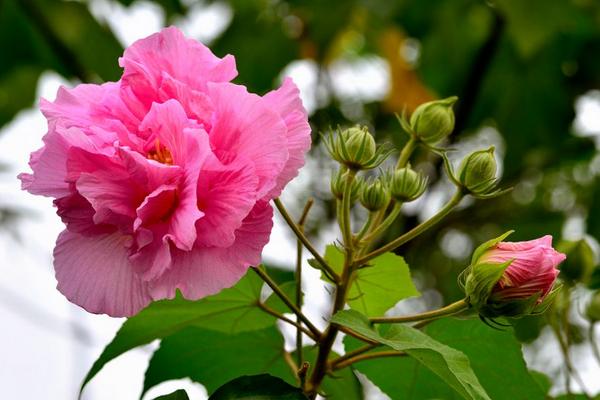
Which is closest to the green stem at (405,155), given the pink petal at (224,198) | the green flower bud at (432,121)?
the green flower bud at (432,121)

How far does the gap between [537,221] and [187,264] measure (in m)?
0.90

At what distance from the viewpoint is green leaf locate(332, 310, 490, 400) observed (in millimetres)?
396

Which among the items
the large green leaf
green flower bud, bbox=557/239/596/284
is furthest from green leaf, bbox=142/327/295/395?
green flower bud, bbox=557/239/596/284

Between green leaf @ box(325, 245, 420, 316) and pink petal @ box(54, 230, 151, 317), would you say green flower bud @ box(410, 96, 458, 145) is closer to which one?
green leaf @ box(325, 245, 420, 316)

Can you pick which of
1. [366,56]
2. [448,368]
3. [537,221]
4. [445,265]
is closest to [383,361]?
[448,368]

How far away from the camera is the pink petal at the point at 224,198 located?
0.39m

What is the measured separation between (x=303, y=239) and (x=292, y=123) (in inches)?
2.1

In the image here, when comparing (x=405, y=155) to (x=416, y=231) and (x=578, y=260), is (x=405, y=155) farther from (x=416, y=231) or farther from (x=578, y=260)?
(x=578, y=260)

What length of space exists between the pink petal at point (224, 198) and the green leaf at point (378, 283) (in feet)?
0.36

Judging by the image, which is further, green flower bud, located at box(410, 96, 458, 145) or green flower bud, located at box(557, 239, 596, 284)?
green flower bud, located at box(557, 239, 596, 284)

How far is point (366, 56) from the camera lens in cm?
163

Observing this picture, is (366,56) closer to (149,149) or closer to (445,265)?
(445,265)

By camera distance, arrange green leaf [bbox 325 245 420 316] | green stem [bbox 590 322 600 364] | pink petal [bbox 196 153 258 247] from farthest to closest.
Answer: green stem [bbox 590 322 600 364], green leaf [bbox 325 245 420 316], pink petal [bbox 196 153 258 247]

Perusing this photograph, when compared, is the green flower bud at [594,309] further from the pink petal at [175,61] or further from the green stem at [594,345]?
the pink petal at [175,61]
